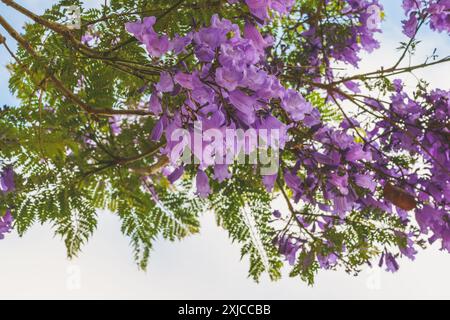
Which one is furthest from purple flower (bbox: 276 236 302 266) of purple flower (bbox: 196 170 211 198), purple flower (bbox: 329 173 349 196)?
purple flower (bbox: 196 170 211 198)

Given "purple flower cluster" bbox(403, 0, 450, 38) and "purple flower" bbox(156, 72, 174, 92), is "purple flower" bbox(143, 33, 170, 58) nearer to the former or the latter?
"purple flower" bbox(156, 72, 174, 92)

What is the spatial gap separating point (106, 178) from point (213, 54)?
1065 millimetres

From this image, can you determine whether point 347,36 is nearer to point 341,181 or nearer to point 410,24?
point 410,24

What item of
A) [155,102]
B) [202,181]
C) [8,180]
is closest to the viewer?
[155,102]

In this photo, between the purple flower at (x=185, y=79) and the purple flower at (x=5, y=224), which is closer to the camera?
the purple flower at (x=185, y=79)

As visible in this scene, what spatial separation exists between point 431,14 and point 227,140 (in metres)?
1.46

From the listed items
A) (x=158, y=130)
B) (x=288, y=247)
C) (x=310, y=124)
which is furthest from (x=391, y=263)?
(x=158, y=130)

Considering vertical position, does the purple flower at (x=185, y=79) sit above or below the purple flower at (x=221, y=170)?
above

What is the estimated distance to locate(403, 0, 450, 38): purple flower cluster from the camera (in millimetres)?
2256

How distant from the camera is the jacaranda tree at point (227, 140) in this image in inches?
49.7

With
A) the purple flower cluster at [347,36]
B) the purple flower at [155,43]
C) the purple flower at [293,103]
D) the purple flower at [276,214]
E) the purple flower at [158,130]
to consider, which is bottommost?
the purple flower at [276,214]

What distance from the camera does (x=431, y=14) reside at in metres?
2.23

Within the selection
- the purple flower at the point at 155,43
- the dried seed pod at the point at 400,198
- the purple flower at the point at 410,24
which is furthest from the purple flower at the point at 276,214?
the purple flower at the point at 155,43

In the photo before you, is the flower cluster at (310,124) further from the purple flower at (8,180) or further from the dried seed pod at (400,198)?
the purple flower at (8,180)
